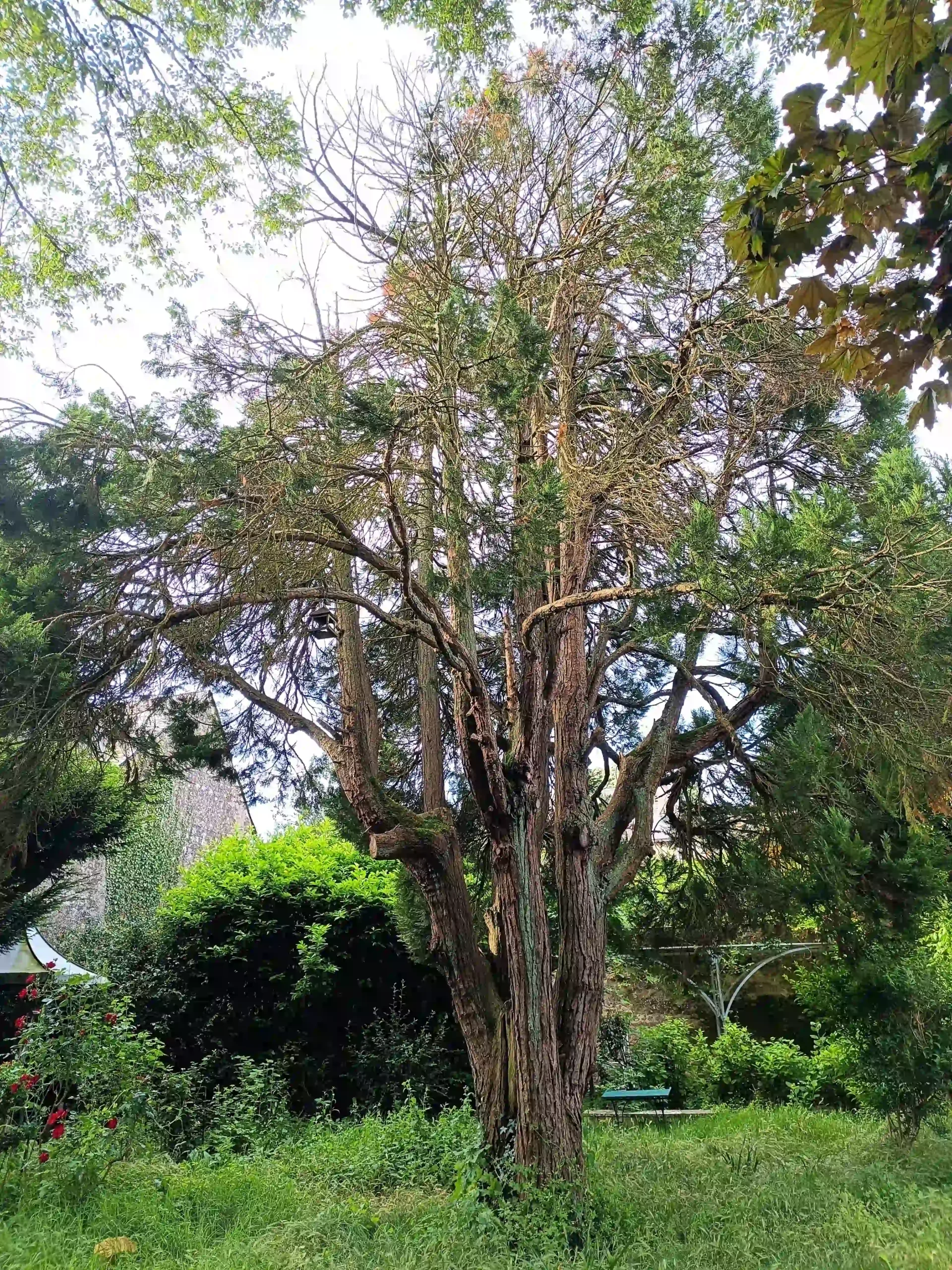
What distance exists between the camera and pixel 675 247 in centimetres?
496

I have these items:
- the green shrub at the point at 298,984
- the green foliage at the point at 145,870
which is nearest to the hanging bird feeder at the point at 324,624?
the green shrub at the point at 298,984

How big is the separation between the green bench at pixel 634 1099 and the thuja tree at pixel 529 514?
311cm

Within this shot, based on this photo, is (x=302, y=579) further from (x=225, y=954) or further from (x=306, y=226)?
(x=225, y=954)

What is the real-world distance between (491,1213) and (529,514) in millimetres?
3523

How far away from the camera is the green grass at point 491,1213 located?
4027mm

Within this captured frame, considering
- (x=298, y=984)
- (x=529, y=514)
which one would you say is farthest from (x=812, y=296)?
(x=298, y=984)

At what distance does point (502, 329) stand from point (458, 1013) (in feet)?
13.1

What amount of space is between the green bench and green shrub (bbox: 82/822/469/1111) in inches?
58.1

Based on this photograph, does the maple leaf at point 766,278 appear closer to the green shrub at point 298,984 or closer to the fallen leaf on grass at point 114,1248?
the fallen leaf on grass at point 114,1248

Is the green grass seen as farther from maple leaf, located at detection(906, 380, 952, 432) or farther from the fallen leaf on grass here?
maple leaf, located at detection(906, 380, 952, 432)

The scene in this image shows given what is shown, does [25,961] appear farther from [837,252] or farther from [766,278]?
[837,252]

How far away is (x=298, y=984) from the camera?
8.88m

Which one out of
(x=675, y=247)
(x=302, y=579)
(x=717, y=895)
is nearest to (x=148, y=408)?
(x=302, y=579)

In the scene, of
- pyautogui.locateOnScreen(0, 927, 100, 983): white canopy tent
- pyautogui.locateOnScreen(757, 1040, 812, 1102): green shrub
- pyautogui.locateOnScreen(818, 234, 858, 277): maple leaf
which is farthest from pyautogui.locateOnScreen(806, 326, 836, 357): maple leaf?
pyautogui.locateOnScreen(757, 1040, 812, 1102): green shrub
